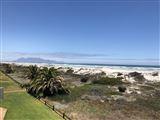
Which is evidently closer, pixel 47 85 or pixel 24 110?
→ pixel 24 110

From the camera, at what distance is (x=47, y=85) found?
1805 inches

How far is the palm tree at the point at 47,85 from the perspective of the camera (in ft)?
150

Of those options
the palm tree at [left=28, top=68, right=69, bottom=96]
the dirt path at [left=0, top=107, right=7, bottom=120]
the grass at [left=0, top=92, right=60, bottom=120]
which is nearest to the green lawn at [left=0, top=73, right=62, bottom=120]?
the grass at [left=0, top=92, right=60, bottom=120]

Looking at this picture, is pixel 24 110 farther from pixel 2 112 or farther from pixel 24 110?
pixel 2 112

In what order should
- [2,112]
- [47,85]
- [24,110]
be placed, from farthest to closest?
[47,85] → [24,110] → [2,112]

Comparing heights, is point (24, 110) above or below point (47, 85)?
below

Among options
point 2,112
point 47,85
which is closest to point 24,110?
point 2,112

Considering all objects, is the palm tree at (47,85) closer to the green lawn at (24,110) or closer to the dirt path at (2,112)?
the green lawn at (24,110)

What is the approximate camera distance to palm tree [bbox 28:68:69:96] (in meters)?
45.8

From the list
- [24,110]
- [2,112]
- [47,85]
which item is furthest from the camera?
[47,85]

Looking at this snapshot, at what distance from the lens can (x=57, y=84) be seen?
47219 mm

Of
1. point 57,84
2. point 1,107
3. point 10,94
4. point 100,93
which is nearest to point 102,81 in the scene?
point 100,93

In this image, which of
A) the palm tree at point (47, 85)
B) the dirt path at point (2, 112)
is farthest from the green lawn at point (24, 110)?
the palm tree at point (47, 85)

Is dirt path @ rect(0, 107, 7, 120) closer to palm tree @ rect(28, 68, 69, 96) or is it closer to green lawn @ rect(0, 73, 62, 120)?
green lawn @ rect(0, 73, 62, 120)
